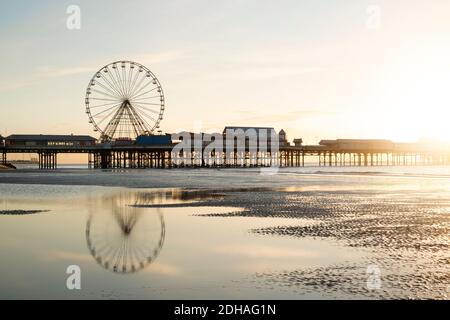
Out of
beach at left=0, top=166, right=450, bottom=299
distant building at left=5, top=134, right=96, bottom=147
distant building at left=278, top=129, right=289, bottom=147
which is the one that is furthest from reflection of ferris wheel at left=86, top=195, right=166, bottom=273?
distant building at left=278, top=129, right=289, bottom=147

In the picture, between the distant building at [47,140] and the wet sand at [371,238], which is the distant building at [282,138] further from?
the wet sand at [371,238]

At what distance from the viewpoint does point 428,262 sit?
10.8 metres

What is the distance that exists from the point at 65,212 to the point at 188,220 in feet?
18.4

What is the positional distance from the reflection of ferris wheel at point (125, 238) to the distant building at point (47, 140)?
126036 millimetres

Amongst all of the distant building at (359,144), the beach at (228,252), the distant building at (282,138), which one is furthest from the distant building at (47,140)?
the beach at (228,252)

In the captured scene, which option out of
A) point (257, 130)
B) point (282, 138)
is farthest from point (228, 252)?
point (282, 138)

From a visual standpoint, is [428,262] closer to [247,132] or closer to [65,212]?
[65,212]

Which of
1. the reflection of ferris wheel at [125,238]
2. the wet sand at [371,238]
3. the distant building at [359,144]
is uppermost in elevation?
the distant building at [359,144]

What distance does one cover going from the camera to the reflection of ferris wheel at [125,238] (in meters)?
11.1

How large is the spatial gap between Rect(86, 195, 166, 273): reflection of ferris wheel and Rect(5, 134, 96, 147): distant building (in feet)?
414

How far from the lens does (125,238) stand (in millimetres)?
14102
